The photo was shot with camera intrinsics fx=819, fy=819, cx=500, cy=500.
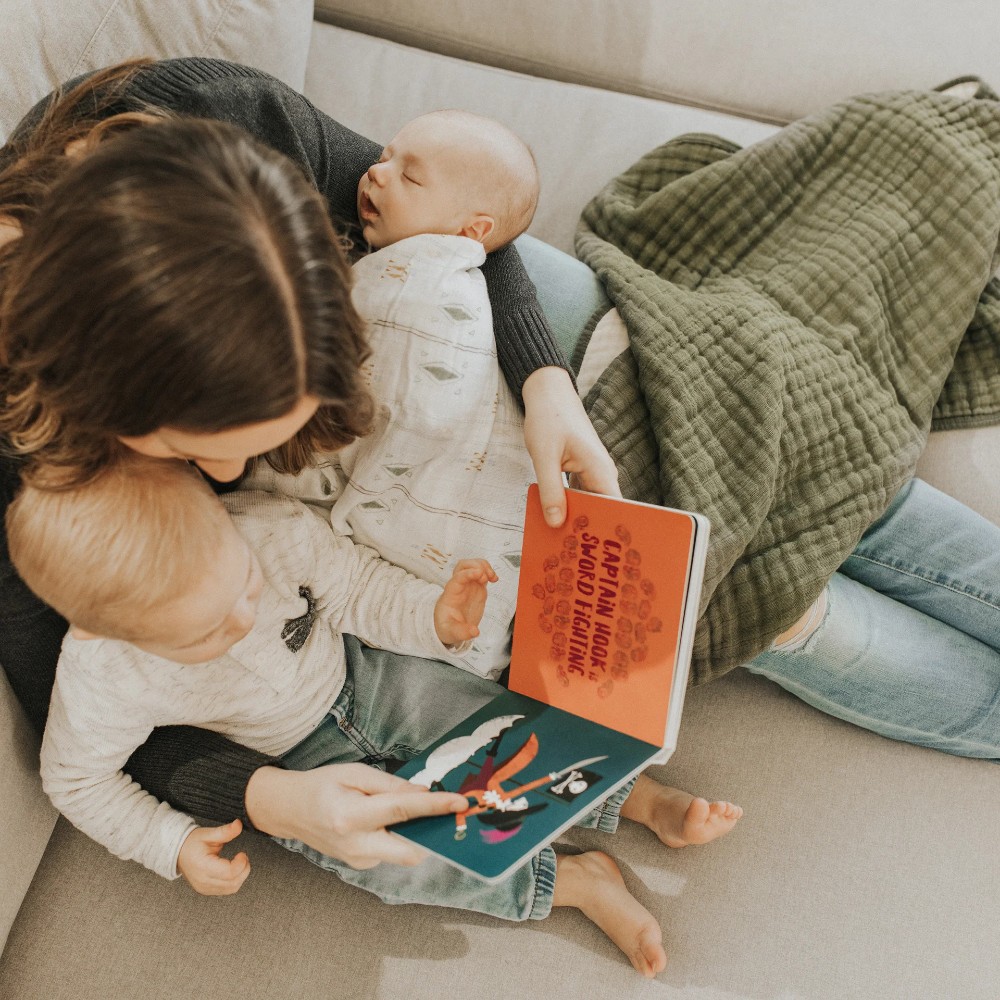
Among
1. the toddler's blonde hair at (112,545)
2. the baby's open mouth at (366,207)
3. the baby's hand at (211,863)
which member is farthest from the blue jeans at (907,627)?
the baby's hand at (211,863)

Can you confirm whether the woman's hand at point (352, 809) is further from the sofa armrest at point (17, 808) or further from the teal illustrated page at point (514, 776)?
the sofa armrest at point (17, 808)

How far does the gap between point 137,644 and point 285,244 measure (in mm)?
391

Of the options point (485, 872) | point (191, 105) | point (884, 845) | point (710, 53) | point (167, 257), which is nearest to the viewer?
point (167, 257)

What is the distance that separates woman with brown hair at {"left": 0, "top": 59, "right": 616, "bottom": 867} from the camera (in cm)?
53

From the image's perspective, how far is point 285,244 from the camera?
0.57 meters

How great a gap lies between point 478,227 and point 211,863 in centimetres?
75

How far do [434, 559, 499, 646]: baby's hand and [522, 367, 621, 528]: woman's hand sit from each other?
0.36ft

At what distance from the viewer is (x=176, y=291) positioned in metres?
0.52

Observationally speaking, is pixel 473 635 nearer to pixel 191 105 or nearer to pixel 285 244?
pixel 285 244

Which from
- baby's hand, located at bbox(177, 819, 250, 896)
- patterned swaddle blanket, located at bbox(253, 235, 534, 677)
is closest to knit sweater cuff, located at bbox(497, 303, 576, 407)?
patterned swaddle blanket, located at bbox(253, 235, 534, 677)

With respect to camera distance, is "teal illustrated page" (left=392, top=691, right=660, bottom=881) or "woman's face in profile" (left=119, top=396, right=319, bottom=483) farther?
"teal illustrated page" (left=392, top=691, right=660, bottom=881)

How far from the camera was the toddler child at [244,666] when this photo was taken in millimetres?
686

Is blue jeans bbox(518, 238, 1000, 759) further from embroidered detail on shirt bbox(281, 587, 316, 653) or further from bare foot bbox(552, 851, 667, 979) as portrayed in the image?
embroidered detail on shirt bbox(281, 587, 316, 653)

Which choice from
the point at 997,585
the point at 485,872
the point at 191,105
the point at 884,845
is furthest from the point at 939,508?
the point at 191,105
